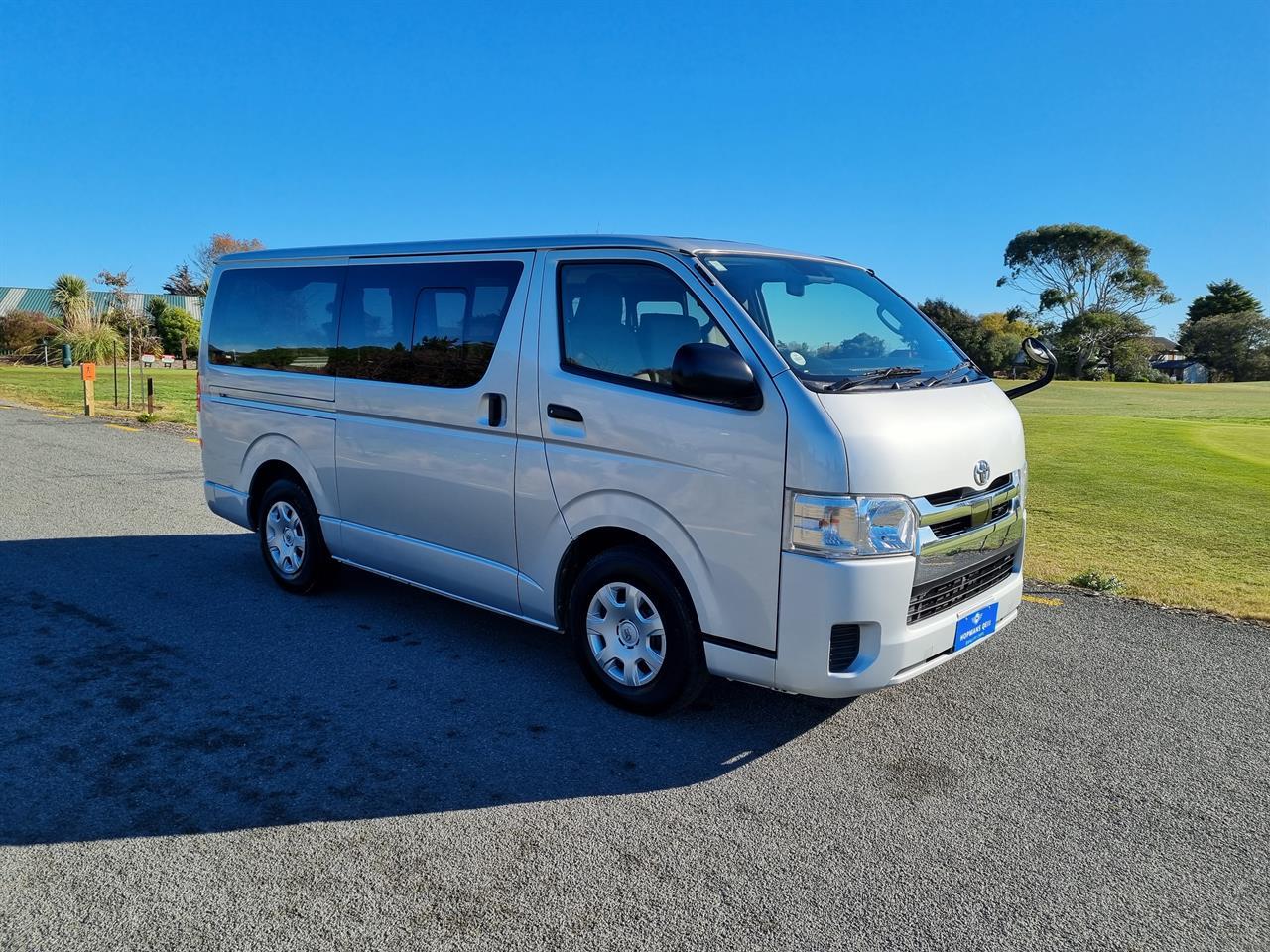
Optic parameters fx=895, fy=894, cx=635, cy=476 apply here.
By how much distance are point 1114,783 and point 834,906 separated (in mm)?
1524

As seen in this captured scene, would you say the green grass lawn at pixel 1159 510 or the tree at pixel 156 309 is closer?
the green grass lawn at pixel 1159 510

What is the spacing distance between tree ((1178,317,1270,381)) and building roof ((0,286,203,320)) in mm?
71378

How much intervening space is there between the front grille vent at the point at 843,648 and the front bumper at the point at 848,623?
2 cm

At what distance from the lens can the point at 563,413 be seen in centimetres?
419

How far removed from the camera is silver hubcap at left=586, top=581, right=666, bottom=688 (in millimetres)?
4023

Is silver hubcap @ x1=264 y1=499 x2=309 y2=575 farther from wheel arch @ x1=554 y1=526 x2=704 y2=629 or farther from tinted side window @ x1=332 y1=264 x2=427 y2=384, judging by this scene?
wheel arch @ x1=554 y1=526 x2=704 y2=629

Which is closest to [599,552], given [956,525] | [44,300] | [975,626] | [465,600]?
[465,600]

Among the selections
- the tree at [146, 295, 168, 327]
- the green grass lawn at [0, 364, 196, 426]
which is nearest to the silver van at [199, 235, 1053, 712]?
the green grass lawn at [0, 364, 196, 426]

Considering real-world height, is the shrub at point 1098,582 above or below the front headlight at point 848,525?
below

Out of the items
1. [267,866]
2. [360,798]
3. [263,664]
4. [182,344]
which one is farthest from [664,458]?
[182,344]

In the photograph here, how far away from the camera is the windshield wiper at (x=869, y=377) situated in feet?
11.8

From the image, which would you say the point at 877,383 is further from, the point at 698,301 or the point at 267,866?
the point at 267,866

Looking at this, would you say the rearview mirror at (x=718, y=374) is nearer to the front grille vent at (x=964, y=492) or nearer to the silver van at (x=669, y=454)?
the silver van at (x=669, y=454)

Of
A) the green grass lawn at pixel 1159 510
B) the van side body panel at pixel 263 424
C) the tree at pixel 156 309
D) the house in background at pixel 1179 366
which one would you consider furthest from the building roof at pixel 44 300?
the house in background at pixel 1179 366
